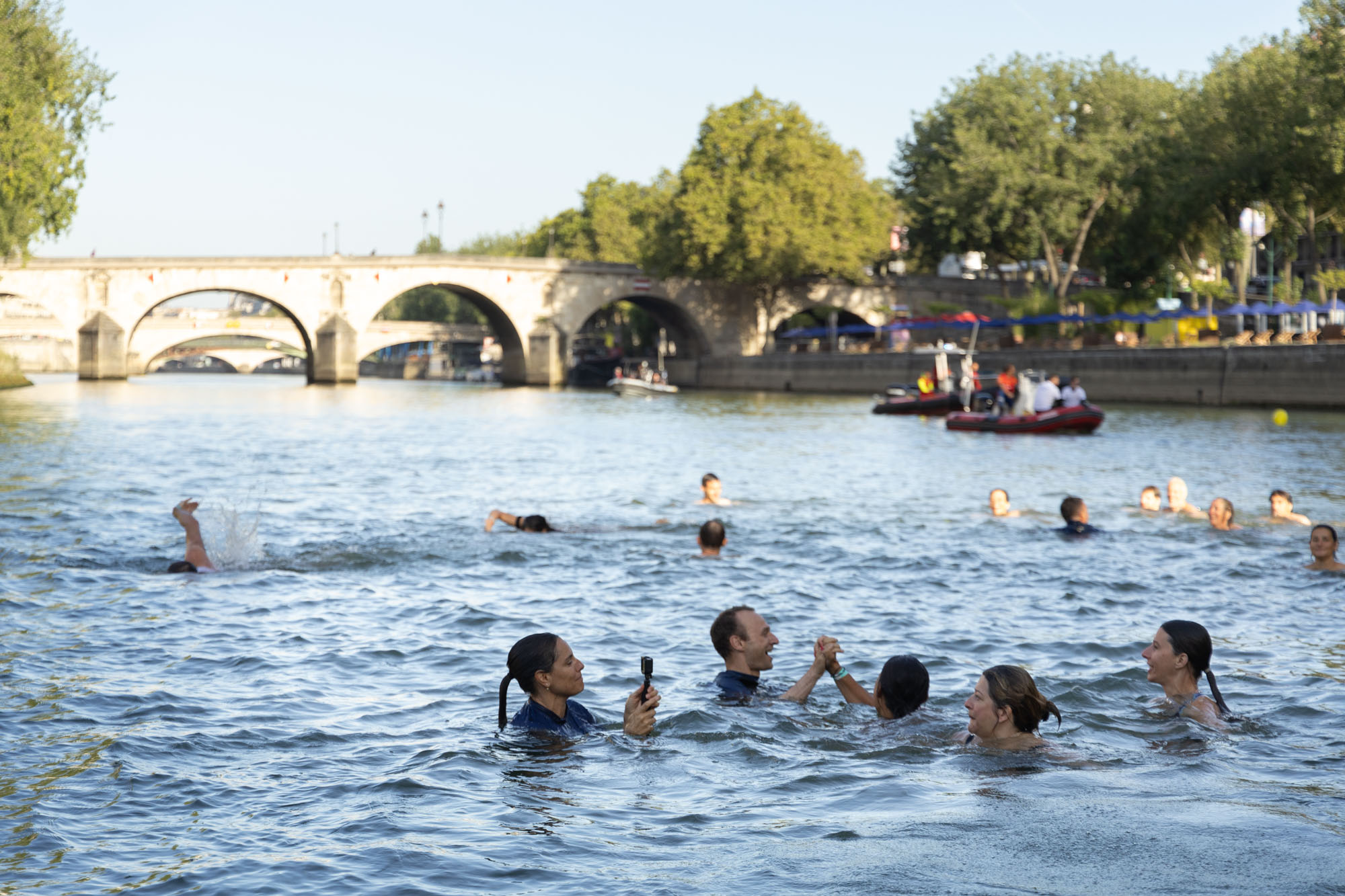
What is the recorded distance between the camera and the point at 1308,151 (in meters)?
42.4

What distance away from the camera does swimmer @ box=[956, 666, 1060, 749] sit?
6.36m

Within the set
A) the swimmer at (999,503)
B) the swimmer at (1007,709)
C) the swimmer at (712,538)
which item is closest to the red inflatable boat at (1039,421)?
the swimmer at (999,503)

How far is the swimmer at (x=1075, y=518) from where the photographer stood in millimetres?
14211

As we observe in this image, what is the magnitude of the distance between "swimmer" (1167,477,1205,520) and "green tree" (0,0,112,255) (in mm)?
22148

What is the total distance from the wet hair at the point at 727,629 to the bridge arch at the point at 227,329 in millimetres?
60110

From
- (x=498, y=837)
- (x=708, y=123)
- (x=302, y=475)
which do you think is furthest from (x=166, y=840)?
(x=708, y=123)

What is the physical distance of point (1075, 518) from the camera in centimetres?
1423

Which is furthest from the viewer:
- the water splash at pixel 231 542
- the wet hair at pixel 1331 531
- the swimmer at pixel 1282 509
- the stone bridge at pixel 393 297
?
the stone bridge at pixel 393 297

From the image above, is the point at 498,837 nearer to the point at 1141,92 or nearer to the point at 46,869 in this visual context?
the point at 46,869

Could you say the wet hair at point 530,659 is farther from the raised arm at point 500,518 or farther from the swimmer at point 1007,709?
the raised arm at point 500,518

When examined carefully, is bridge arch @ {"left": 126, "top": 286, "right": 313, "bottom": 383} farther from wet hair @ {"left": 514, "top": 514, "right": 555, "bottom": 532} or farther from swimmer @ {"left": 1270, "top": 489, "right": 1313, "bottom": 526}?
swimmer @ {"left": 1270, "top": 489, "right": 1313, "bottom": 526}

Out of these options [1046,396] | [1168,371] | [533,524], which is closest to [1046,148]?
[1168,371]

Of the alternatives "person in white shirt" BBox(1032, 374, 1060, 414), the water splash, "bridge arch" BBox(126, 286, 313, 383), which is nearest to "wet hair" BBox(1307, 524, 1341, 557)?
the water splash

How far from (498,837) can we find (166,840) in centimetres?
127
